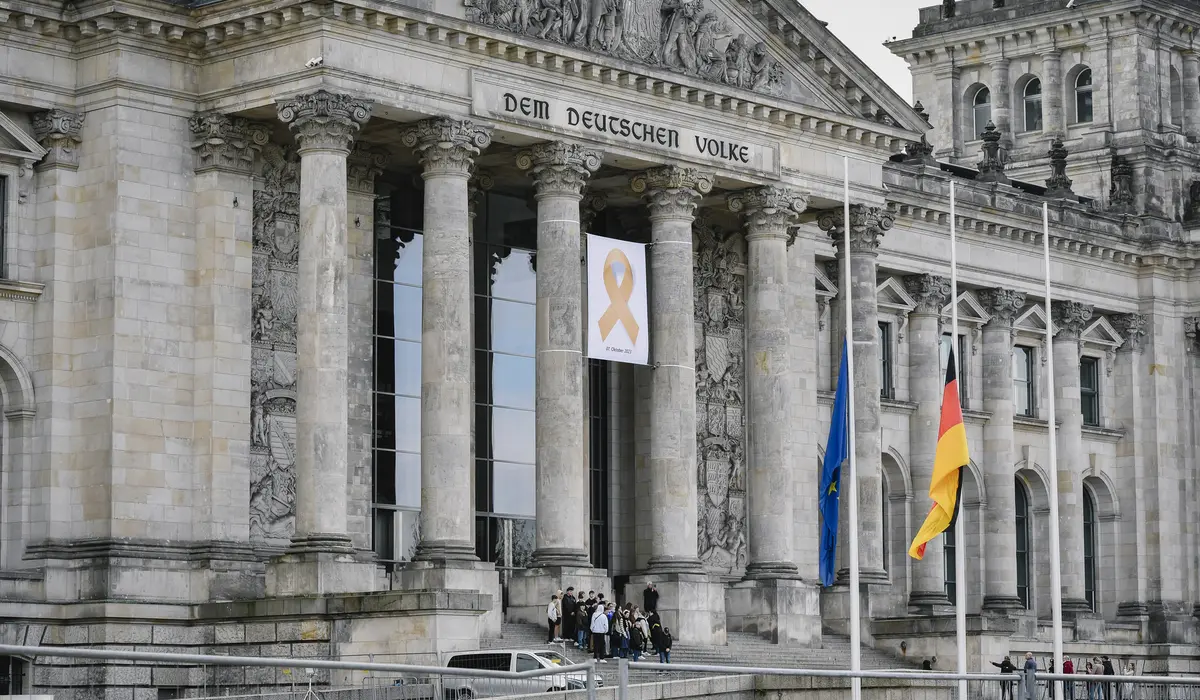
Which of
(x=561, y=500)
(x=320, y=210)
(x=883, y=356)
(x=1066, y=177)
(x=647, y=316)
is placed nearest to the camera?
(x=320, y=210)

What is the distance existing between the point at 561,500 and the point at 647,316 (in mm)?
5644

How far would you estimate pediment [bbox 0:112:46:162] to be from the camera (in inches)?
1665

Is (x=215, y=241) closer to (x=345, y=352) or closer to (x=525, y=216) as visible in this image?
(x=345, y=352)

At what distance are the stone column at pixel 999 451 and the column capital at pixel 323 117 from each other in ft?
92.4

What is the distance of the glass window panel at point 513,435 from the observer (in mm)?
50438

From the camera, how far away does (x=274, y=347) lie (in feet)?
147

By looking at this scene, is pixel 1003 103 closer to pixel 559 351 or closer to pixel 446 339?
pixel 559 351

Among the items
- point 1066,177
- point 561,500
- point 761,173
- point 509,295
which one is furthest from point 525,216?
point 1066,177

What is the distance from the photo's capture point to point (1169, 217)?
2781 inches

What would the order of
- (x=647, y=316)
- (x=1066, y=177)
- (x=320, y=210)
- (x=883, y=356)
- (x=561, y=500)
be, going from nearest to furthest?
(x=320, y=210) < (x=561, y=500) < (x=647, y=316) < (x=883, y=356) < (x=1066, y=177)

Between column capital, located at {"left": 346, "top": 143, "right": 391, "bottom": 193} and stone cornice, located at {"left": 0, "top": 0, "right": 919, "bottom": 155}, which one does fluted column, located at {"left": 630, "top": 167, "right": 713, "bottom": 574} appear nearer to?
stone cornice, located at {"left": 0, "top": 0, "right": 919, "bottom": 155}

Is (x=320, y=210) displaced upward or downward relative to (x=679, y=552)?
upward

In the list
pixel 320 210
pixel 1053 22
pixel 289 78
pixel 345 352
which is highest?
pixel 1053 22

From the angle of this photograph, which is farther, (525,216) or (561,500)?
(525,216)
